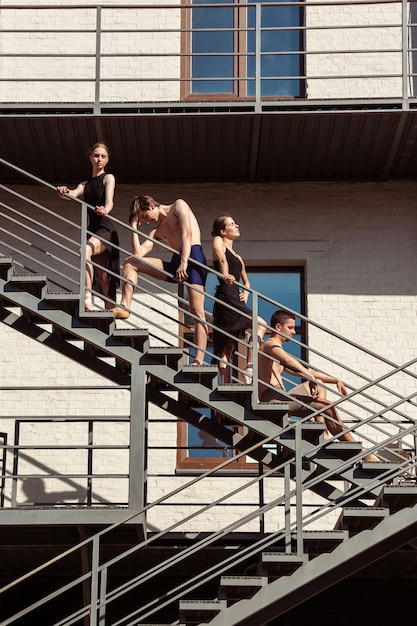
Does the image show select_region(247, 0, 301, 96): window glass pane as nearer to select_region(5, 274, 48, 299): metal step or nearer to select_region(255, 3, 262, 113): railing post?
select_region(255, 3, 262, 113): railing post

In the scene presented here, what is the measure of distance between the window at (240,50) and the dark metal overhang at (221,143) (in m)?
1.07

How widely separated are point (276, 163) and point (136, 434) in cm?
530

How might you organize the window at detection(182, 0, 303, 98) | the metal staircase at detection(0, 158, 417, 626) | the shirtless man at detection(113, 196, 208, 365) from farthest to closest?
the window at detection(182, 0, 303, 98), the shirtless man at detection(113, 196, 208, 365), the metal staircase at detection(0, 158, 417, 626)

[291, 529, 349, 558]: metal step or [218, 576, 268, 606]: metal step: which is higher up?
[291, 529, 349, 558]: metal step

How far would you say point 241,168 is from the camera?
16.9m

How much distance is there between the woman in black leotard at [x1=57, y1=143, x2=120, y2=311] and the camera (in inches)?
527

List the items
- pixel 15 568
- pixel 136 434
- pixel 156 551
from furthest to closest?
pixel 15 568
pixel 156 551
pixel 136 434

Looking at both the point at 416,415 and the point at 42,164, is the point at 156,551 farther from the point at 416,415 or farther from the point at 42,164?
the point at 42,164

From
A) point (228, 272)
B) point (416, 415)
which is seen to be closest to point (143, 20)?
point (228, 272)

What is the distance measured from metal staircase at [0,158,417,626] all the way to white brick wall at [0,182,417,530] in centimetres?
109

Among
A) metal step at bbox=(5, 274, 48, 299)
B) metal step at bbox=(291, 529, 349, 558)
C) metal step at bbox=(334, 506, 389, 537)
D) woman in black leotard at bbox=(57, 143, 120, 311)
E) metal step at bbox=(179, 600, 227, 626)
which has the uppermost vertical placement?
woman in black leotard at bbox=(57, 143, 120, 311)

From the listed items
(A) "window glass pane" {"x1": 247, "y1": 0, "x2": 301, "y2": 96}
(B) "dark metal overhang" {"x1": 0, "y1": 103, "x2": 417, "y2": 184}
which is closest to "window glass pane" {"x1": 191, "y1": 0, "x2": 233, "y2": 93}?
(A) "window glass pane" {"x1": 247, "y1": 0, "x2": 301, "y2": 96}

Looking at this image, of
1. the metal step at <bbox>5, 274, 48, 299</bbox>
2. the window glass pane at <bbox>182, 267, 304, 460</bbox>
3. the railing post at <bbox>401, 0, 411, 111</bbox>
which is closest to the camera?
the metal step at <bbox>5, 274, 48, 299</bbox>

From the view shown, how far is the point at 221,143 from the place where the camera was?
1633 cm
